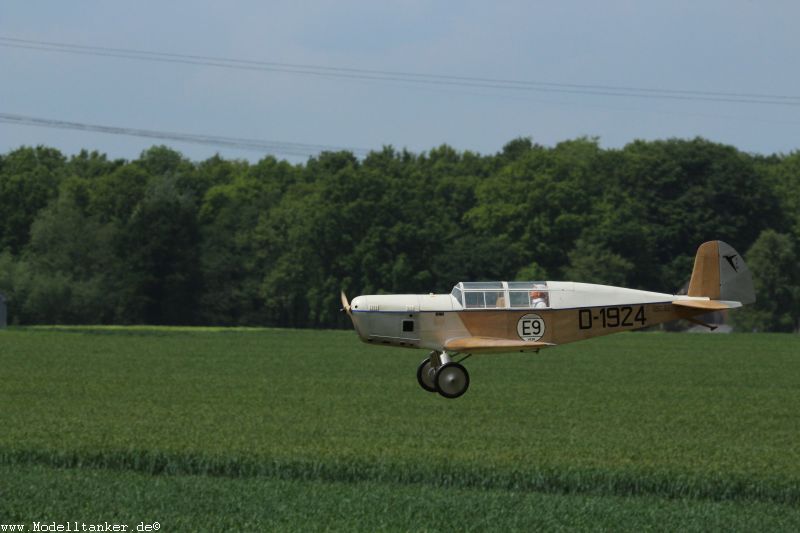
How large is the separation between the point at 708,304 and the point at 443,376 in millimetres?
2216

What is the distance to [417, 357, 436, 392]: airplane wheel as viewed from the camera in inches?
379

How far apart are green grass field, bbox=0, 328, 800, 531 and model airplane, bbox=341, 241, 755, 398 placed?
829 centimetres

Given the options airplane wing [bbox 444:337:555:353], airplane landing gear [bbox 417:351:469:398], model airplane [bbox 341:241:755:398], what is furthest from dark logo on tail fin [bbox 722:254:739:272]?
airplane landing gear [bbox 417:351:469:398]

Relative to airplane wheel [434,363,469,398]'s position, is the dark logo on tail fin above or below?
above

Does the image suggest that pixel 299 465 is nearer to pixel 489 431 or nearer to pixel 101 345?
pixel 489 431

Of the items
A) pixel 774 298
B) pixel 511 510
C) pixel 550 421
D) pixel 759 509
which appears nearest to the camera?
pixel 774 298

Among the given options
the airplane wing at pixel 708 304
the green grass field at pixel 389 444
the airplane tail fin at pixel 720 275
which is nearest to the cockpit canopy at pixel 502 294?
the airplane wing at pixel 708 304

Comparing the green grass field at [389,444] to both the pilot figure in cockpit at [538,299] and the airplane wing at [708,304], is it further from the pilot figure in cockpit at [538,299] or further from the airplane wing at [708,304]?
the pilot figure in cockpit at [538,299]

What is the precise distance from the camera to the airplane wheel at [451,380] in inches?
368

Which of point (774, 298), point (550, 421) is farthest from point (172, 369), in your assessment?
point (774, 298)

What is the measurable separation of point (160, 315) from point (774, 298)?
126 metres

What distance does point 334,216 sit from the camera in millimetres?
38938

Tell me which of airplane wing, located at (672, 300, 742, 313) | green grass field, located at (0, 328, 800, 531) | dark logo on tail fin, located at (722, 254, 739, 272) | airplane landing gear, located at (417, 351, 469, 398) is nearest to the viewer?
airplane landing gear, located at (417, 351, 469, 398)

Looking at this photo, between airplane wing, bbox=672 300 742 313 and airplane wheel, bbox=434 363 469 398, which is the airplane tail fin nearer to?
airplane wing, bbox=672 300 742 313
